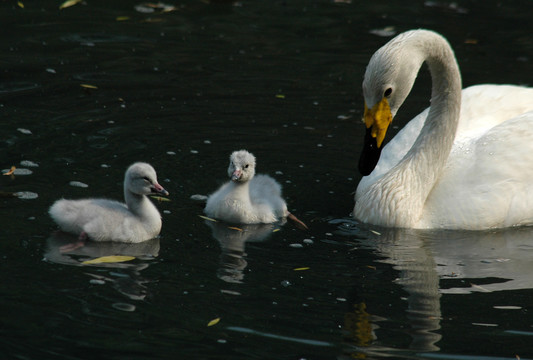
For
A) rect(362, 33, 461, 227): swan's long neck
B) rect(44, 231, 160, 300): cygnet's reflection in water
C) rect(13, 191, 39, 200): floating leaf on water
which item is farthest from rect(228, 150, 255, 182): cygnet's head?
rect(13, 191, 39, 200): floating leaf on water

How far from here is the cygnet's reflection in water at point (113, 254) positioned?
728cm

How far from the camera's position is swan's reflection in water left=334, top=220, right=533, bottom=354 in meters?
7.08

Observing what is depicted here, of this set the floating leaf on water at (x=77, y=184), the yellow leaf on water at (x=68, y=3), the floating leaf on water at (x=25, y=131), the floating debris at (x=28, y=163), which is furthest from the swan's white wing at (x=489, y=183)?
the yellow leaf on water at (x=68, y=3)

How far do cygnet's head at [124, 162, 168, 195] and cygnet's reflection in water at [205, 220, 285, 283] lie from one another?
71 centimetres

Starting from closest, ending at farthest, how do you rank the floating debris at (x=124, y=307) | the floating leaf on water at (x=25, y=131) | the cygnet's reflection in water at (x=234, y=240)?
1. the floating debris at (x=124, y=307)
2. the cygnet's reflection in water at (x=234, y=240)
3. the floating leaf on water at (x=25, y=131)

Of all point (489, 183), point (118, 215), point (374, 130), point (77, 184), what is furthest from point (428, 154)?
point (77, 184)

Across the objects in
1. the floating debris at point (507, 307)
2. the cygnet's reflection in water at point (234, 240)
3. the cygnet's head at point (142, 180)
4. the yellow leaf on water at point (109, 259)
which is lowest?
the floating debris at point (507, 307)

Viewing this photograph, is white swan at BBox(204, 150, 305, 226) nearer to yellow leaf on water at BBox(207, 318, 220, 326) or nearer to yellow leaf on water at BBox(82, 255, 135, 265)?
yellow leaf on water at BBox(82, 255, 135, 265)

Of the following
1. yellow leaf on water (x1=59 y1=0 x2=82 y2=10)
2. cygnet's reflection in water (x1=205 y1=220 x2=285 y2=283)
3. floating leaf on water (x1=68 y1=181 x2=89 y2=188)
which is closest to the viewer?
cygnet's reflection in water (x1=205 y1=220 x2=285 y2=283)

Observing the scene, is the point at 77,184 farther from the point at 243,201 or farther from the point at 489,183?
the point at 489,183

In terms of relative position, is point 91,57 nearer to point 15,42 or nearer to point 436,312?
point 15,42

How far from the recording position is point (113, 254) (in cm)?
795

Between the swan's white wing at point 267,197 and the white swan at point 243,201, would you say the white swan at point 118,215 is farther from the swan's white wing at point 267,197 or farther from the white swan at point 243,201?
the swan's white wing at point 267,197

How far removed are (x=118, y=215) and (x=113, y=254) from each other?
0.41 meters
